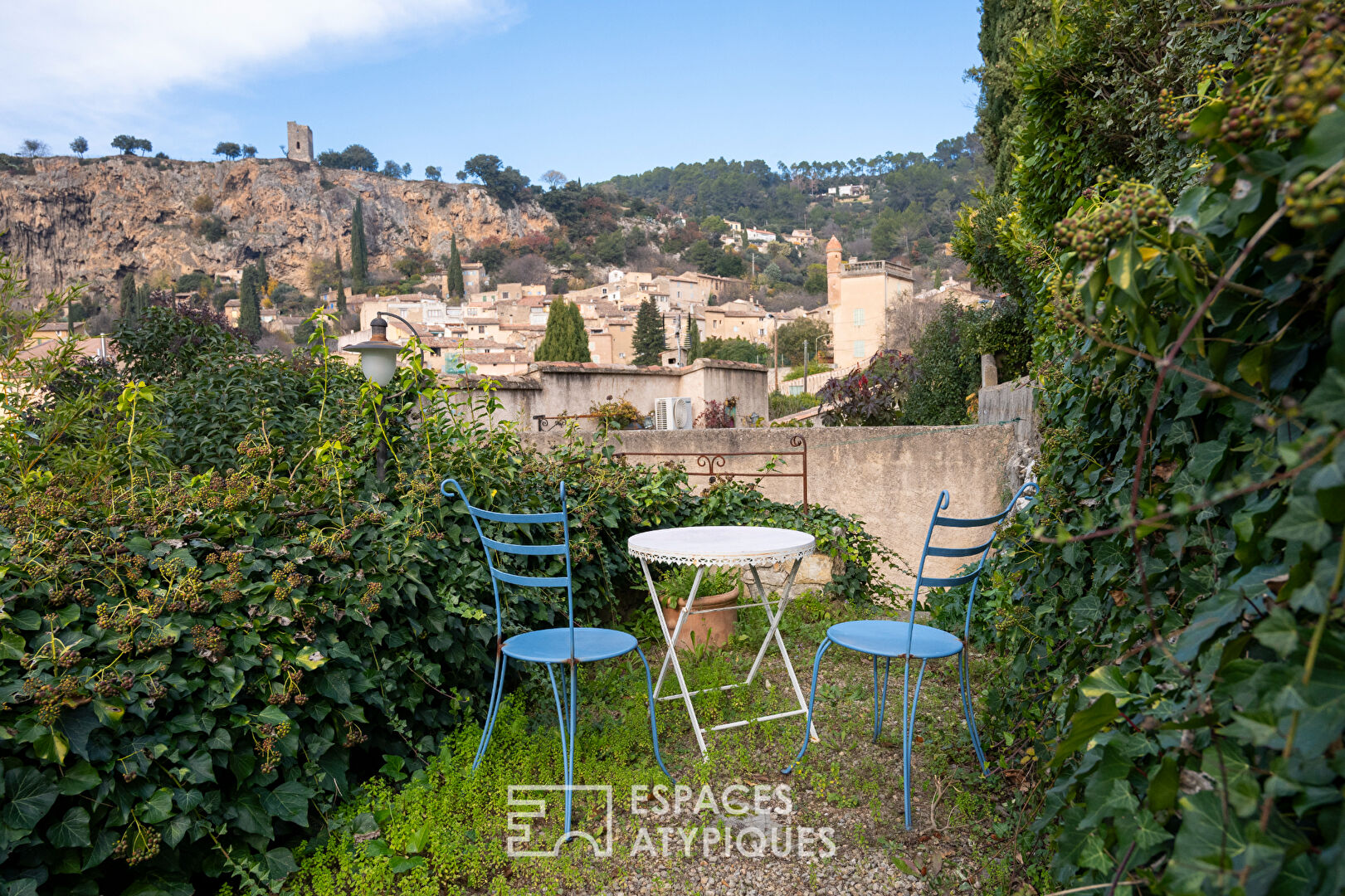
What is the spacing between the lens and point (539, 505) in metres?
3.52

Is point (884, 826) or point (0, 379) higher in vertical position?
point (0, 379)

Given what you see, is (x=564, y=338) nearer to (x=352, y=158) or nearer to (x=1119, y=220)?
(x=1119, y=220)

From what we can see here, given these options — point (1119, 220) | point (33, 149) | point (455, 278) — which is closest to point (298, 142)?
point (33, 149)

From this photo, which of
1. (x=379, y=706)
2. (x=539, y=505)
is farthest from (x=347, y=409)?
(x=379, y=706)

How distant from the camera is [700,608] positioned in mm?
3760

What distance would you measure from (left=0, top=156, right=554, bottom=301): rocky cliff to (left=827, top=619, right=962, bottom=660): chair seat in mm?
70933

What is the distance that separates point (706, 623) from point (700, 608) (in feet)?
0.44

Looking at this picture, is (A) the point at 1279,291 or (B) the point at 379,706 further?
(B) the point at 379,706

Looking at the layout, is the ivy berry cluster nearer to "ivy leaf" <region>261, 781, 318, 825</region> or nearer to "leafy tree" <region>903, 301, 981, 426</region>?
"ivy leaf" <region>261, 781, 318, 825</region>

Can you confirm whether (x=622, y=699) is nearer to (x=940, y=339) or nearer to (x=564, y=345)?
(x=940, y=339)

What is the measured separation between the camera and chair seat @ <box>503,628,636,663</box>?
2455mm

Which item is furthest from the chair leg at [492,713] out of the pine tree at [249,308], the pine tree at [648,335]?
the pine tree at [249,308]

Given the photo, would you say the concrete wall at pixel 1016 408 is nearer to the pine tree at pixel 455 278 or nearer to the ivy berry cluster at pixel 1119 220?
the ivy berry cluster at pixel 1119 220

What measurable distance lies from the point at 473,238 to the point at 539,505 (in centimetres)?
7454
